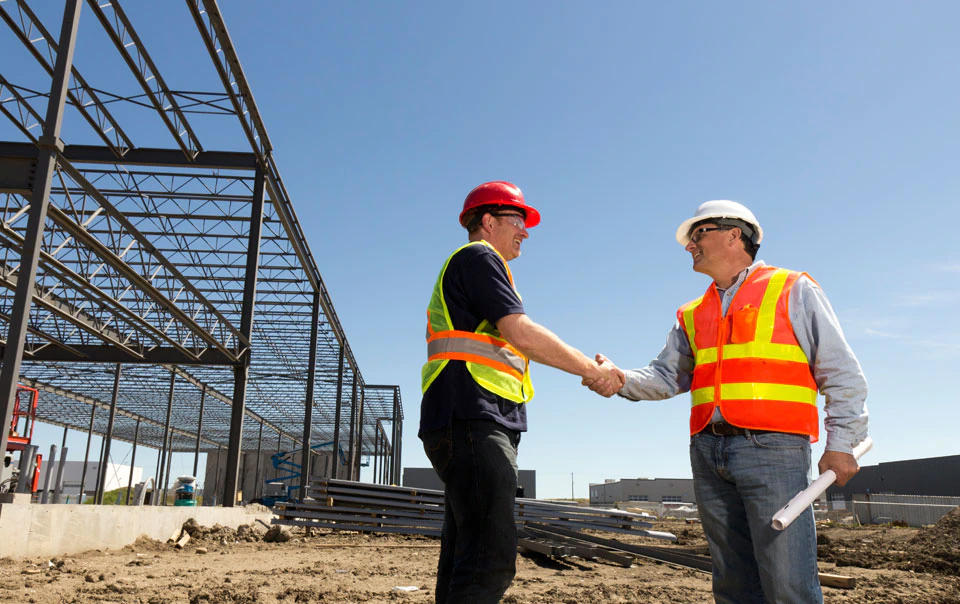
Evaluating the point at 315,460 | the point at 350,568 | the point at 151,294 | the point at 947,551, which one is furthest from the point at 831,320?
the point at 315,460

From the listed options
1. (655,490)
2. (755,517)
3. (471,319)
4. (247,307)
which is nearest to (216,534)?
(247,307)

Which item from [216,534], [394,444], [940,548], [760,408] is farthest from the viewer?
[394,444]

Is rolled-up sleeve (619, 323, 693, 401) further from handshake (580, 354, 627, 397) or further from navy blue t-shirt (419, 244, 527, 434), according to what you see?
navy blue t-shirt (419, 244, 527, 434)

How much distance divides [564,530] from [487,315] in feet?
35.7

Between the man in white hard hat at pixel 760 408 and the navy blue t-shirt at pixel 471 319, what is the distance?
865 mm

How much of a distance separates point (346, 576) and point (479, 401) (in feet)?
19.1

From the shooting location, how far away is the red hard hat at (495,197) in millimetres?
3518

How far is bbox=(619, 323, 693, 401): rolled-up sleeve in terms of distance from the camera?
3568 mm

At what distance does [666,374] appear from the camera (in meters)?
3.61

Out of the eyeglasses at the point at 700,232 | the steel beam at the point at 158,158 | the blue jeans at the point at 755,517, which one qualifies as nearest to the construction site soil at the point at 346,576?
the blue jeans at the point at 755,517

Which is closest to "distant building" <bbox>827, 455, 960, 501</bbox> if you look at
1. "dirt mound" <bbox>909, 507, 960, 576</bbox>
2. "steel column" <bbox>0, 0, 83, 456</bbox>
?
"dirt mound" <bbox>909, 507, 960, 576</bbox>

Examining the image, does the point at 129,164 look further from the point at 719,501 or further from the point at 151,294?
the point at 719,501

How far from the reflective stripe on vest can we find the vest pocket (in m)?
0.94

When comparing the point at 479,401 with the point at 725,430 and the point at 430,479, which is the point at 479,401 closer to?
the point at 725,430
